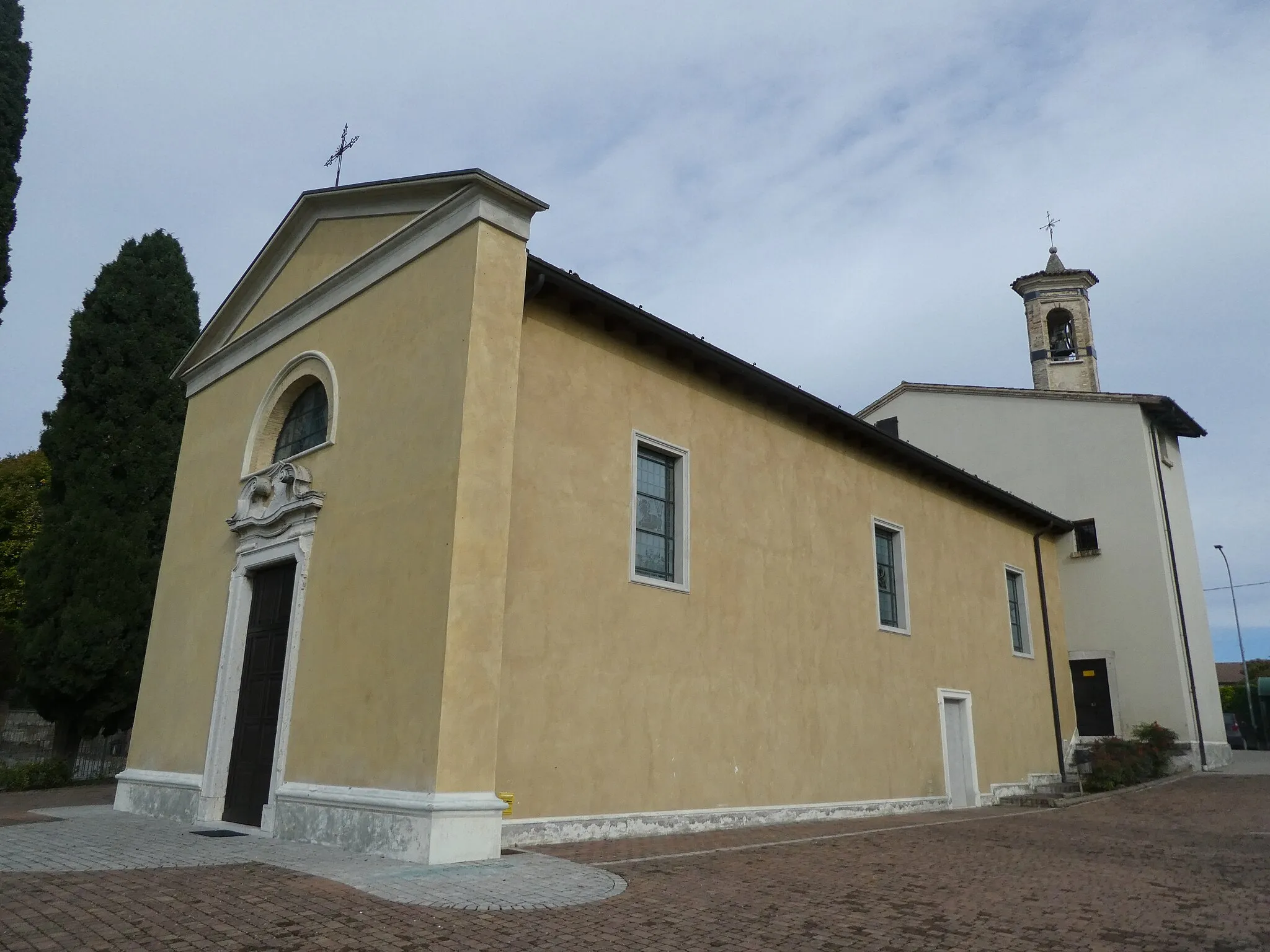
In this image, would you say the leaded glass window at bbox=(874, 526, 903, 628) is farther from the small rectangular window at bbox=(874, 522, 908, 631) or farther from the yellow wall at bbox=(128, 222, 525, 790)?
the yellow wall at bbox=(128, 222, 525, 790)

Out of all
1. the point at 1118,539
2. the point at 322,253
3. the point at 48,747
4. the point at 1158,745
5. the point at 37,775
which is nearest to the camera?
the point at 322,253

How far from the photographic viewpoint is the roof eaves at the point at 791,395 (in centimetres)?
953

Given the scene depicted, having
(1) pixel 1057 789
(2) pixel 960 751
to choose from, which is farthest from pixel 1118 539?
(2) pixel 960 751

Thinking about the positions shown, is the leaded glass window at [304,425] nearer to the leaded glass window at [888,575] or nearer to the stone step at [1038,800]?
the leaded glass window at [888,575]

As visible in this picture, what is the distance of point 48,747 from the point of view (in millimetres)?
22828

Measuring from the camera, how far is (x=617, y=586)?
9531 millimetres

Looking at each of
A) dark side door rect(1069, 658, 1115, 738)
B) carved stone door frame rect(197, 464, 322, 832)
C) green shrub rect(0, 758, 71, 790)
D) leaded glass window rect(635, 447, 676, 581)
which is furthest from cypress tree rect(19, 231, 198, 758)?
dark side door rect(1069, 658, 1115, 738)

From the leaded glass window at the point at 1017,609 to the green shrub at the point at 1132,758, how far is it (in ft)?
7.39

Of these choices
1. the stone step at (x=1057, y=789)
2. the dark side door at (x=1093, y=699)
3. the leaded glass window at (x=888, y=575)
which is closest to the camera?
the leaded glass window at (x=888, y=575)

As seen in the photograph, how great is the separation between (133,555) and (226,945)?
631 inches

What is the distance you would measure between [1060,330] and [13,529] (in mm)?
30151

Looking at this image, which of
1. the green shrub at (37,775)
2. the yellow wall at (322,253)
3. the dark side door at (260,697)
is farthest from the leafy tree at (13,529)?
the dark side door at (260,697)

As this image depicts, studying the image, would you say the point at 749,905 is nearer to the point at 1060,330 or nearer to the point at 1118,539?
the point at 1118,539

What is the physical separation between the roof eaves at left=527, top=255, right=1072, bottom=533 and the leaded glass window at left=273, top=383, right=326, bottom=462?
337cm
